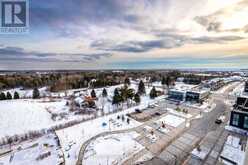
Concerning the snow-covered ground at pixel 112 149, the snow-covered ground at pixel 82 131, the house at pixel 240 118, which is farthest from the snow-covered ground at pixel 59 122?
the house at pixel 240 118

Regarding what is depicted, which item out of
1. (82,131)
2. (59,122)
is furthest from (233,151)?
(59,122)

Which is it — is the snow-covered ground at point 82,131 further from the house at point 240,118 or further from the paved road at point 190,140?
the house at point 240,118

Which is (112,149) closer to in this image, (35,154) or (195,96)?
(35,154)

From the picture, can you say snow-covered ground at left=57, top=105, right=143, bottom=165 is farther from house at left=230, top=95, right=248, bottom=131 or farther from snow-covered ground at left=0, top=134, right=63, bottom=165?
house at left=230, top=95, right=248, bottom=131

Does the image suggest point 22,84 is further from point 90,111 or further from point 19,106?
point 90,111

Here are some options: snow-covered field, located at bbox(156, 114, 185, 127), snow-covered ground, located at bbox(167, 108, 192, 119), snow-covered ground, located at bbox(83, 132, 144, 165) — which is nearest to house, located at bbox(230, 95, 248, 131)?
snow-covered ground, located at bbox(167, 108, 192, 119)

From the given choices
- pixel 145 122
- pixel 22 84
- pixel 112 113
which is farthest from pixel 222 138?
pixel 22 84

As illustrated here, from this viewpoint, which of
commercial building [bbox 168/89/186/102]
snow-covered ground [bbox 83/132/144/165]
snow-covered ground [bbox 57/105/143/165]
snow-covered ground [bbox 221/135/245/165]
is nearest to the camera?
snow-covered ground [bbox 221/135/245/165]
